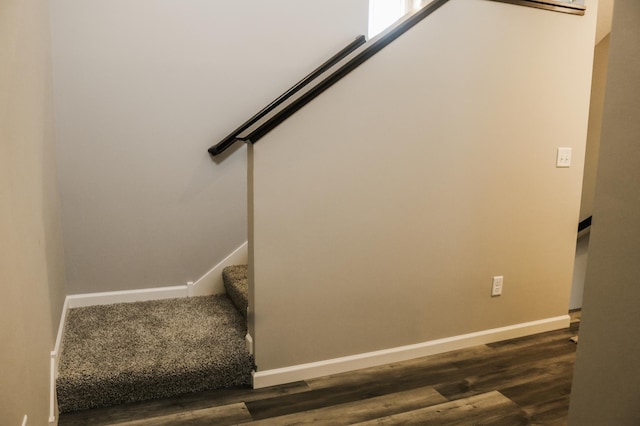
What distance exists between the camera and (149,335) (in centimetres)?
243

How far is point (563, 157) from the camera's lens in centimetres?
285

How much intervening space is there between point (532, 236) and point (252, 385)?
1.84m

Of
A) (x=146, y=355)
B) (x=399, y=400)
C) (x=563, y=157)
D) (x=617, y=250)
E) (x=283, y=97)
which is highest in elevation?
(x=283, y=97)

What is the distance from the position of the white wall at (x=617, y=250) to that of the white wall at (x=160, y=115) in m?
2.09

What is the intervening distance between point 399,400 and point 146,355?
46.9 inches

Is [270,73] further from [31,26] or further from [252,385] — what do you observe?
[252,385]

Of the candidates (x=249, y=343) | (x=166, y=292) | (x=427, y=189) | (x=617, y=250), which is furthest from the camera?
(x=166, y=292)

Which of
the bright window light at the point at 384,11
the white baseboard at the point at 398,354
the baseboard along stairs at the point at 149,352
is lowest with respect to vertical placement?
the white baseboard at the point at 398,354

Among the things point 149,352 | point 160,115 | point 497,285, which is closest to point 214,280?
point 149,352

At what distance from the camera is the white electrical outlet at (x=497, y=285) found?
2.80 metres

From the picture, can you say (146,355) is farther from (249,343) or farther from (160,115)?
(160,115)

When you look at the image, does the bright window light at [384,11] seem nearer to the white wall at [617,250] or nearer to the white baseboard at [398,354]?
the white baseboard at [398,354]

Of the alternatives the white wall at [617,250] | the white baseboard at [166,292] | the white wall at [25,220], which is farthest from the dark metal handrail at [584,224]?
the white wall at [25,220]

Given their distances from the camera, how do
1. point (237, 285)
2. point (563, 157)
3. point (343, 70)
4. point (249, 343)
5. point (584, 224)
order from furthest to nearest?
point (584, 224), point (563, 157), point (237, 285), point (249, 343), point (343, 70)
